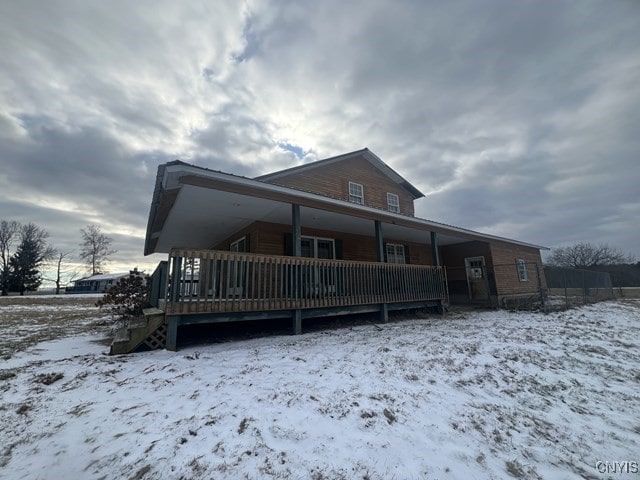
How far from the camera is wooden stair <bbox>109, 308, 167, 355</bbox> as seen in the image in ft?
15.3

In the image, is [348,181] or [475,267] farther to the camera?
[475,267]

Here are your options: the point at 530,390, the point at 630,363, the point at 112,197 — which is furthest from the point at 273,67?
the point at 112,197

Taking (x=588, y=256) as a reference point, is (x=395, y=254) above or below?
below

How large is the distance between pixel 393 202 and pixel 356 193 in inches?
102

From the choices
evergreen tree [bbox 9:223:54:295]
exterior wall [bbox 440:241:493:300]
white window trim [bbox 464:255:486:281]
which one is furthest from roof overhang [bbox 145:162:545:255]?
evergreen tree [bbox 9:223:54:295]

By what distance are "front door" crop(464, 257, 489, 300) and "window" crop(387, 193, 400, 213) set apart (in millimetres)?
4799

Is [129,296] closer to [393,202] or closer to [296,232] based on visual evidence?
[296,232]

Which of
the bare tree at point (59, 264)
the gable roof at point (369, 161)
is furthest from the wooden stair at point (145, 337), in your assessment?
the bare tree at point (59, 264)

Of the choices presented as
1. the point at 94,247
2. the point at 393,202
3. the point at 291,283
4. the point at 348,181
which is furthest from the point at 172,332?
the point at 94,247

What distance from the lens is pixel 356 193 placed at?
13195 millimetres

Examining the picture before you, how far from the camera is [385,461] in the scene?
6.75 ft

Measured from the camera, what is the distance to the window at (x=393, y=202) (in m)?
14.3

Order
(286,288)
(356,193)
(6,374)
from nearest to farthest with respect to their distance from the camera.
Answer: (6,374) < (286,288) < (356,193)

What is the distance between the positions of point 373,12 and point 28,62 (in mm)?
9849
